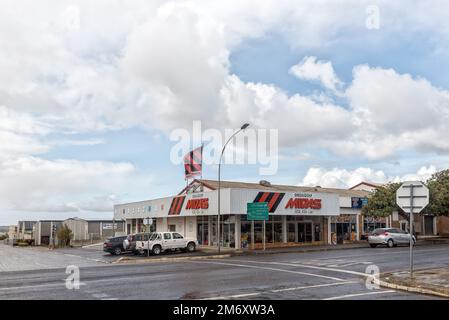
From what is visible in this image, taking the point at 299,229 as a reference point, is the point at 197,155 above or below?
above

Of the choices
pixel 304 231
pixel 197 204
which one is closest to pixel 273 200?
pixel 304 231

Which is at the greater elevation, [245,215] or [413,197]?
[413,197]

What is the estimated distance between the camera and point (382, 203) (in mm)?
46250

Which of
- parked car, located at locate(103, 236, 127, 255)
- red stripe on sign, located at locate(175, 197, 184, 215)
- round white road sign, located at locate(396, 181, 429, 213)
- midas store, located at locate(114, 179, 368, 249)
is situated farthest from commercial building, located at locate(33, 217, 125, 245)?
round white road sign, located at locate(396, 181, 429, 213)

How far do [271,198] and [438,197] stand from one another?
18.7 meters

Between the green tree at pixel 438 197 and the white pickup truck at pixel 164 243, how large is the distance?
24.4 metres

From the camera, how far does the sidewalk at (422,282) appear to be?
46.2 feet

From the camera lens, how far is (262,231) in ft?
130

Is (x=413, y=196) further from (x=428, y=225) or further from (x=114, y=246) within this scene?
(x=428, y=225)

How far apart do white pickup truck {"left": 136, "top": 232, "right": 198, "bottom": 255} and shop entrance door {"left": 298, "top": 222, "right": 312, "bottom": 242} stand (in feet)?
33.5
